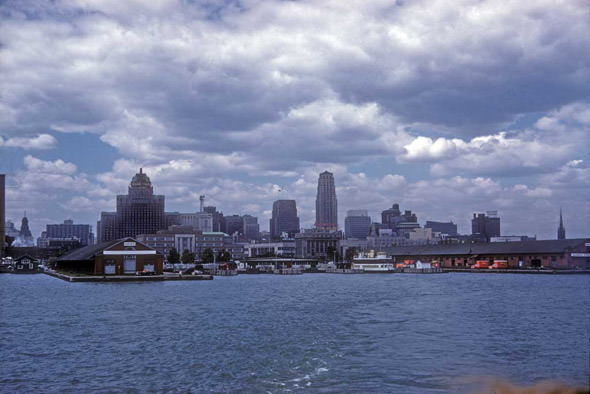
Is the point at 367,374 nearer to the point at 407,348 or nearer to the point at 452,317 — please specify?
the point at 407,348

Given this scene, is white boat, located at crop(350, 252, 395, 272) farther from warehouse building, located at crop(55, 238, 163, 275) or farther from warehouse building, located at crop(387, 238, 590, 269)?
warehouse building, located at crop(55, 238, 163, 275)

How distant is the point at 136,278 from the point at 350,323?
75.9m

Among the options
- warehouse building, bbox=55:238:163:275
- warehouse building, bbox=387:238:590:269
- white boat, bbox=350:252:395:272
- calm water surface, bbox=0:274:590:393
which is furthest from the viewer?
white boat, bbox=350:252:395:272

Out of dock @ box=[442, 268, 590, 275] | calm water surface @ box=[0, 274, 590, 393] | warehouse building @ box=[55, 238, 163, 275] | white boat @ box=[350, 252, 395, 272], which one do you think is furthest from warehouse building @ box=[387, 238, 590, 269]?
warehouse building @ box=[55, 238, 163, 275]

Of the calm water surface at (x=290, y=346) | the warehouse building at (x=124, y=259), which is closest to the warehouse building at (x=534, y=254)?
the calm water surface at (x=290, y=346)

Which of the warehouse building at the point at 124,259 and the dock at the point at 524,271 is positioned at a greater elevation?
the warehouse building at the point at 124,259

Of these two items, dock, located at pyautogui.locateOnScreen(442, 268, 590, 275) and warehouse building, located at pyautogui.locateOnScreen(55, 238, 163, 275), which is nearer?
warehouse building, located at pyautogui.locateOnScreen(55, 238, 163, 275)

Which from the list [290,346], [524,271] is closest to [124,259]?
[290,346]

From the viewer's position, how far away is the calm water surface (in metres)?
28.8

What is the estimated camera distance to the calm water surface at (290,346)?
2878 cm

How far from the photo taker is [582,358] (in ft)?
109

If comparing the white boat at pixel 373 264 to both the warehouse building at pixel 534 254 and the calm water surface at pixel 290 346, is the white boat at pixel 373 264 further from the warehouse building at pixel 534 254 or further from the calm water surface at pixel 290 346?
the calm water surface at pixel 290 346

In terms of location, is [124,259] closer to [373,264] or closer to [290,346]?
[373,264]

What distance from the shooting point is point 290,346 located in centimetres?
3812
